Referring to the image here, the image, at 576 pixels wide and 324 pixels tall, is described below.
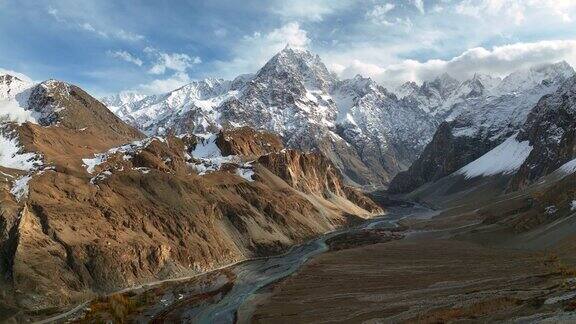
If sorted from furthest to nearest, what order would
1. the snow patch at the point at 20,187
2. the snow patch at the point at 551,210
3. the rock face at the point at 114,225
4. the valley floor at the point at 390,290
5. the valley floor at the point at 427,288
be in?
the snow patch at the point at 20,187 → the snow patch at the point at 551,210 → the rock face at the point at 114,225 → the valley floor at the point at 390,290 → the valley floor at the point at 427,288

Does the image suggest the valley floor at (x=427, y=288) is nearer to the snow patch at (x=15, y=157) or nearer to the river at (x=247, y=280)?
the river at (x=247, y=280)

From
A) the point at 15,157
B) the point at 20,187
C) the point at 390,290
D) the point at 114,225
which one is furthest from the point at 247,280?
Result: the point at 15,157

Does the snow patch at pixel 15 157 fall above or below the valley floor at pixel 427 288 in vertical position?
above

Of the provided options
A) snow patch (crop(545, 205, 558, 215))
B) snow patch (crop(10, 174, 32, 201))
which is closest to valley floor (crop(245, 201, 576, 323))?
snow patch (crop(545, 205, 558, 215))

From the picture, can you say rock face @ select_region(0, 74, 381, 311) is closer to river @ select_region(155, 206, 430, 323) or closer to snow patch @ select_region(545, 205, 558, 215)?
river @ select_region(155, 206, 430, 323)

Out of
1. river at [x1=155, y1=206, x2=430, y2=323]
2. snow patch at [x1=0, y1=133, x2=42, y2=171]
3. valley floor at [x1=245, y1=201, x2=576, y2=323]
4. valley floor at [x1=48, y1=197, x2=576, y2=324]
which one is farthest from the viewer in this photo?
snow patch at [x1=0, y1=133, x2=42, y2=171]

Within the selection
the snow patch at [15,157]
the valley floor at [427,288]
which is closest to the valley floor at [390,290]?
the valley floor at [427,288]

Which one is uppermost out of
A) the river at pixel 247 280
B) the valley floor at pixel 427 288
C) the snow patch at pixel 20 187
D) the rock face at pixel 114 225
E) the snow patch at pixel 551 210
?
the snow patch at pixel 20 187

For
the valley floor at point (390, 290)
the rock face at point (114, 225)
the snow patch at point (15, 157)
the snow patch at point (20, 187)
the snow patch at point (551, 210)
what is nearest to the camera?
the valley floor at point (390, 290)

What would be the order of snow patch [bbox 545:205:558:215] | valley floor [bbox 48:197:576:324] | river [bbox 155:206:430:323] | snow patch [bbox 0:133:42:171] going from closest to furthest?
valley floor [bbox 48:197:576:324]
river [bbox 155:206:430:323]
snow patch [bbox 545:205:558:215]
snow patch [bbox 0:133:42:171]

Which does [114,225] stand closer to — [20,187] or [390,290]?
[20,187]

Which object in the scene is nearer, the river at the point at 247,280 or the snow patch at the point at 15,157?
the river at the point at 247,280
